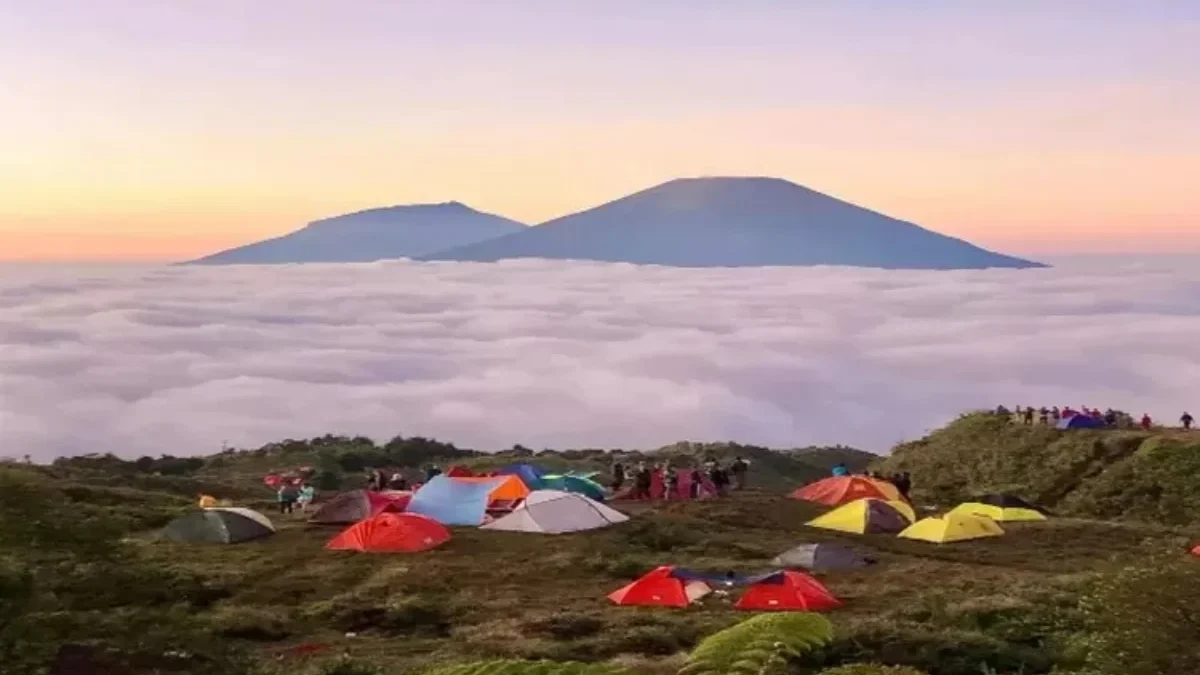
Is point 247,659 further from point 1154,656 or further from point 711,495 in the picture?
point 711,495

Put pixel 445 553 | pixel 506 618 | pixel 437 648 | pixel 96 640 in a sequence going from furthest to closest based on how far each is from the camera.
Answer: pixel 445 553, pixel 506 618, pixel 437 648, pixel 96 640

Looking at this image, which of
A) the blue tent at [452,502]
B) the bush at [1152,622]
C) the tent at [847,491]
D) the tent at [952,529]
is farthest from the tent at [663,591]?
the tent at [847,491]

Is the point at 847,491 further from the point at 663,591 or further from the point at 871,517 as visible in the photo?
the point at 663,591

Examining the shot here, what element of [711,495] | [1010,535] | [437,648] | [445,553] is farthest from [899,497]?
[437,648]

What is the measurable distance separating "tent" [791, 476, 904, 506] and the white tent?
326 inches

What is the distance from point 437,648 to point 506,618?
2.91 m

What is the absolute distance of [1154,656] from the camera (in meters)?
7.84

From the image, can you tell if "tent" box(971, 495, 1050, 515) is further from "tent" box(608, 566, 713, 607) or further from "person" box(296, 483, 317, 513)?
"person" box(296, 483, 317, 513)

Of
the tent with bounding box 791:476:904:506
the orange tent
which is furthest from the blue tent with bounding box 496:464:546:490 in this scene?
the tent with bounding box 791:476:904:506

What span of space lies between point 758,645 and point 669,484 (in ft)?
96.8

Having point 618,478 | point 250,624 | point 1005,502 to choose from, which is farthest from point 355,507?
point 1005,502

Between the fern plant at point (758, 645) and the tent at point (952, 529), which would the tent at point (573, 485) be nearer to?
the tent at point (952, 529)

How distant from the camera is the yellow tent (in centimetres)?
3186

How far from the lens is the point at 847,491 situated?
33969 millimetres
